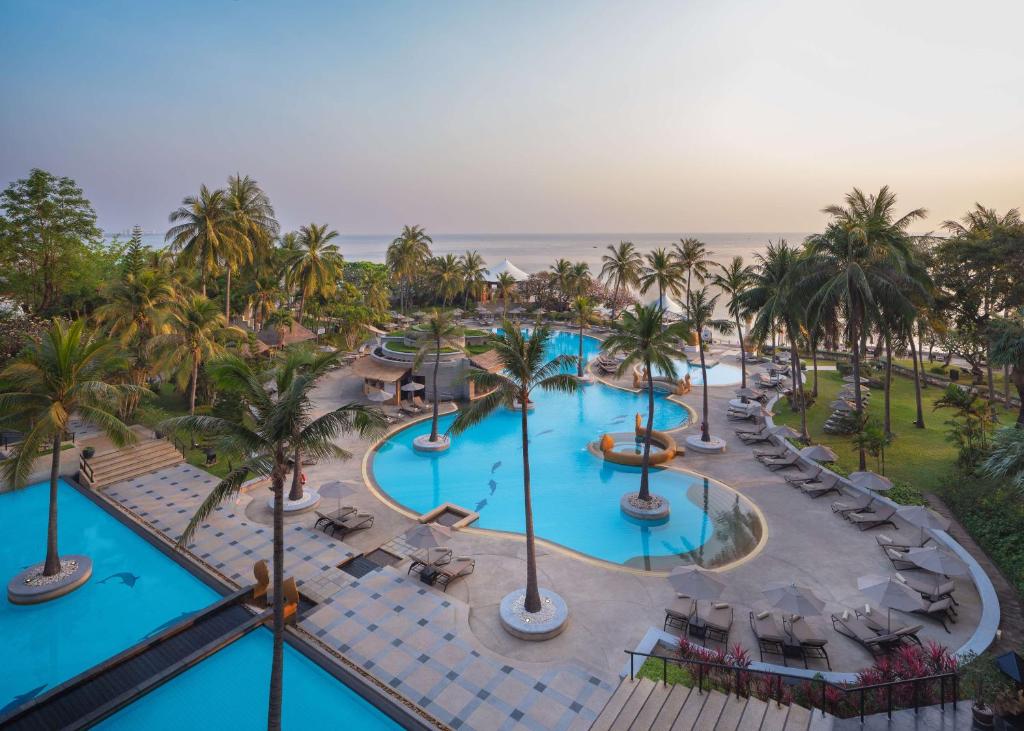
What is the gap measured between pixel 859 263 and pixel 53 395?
3049cm

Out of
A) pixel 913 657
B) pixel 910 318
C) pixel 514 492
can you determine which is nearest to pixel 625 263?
pixel 910 318

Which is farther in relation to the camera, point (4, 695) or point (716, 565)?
point (716, 565)

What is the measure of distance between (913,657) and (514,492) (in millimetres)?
15265

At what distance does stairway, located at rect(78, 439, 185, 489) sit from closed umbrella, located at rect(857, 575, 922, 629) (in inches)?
1060

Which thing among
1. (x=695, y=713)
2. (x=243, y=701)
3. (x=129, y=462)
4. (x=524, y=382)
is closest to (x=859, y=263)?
(x=524, y=382)

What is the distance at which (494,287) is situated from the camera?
83.9 metres

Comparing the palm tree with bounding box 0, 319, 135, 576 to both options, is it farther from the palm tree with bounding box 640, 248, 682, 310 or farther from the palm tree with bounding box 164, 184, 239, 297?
the palm tree with bounding box 640, 248, 682, 310

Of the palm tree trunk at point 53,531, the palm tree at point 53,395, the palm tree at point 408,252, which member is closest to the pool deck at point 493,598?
the palm tree trunk at point 53,531

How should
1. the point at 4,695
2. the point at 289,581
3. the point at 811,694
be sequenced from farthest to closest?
the point at 289,581, the point at 4,695, the point at 811,694

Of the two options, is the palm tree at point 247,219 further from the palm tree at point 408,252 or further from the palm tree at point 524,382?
the palm tree at point 524,382

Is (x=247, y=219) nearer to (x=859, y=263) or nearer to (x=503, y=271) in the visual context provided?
(x=859, y=263)

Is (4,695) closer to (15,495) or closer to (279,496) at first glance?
(279,496)

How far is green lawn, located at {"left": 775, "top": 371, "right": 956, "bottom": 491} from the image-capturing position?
895 inches

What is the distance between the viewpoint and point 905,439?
87.6 feet
